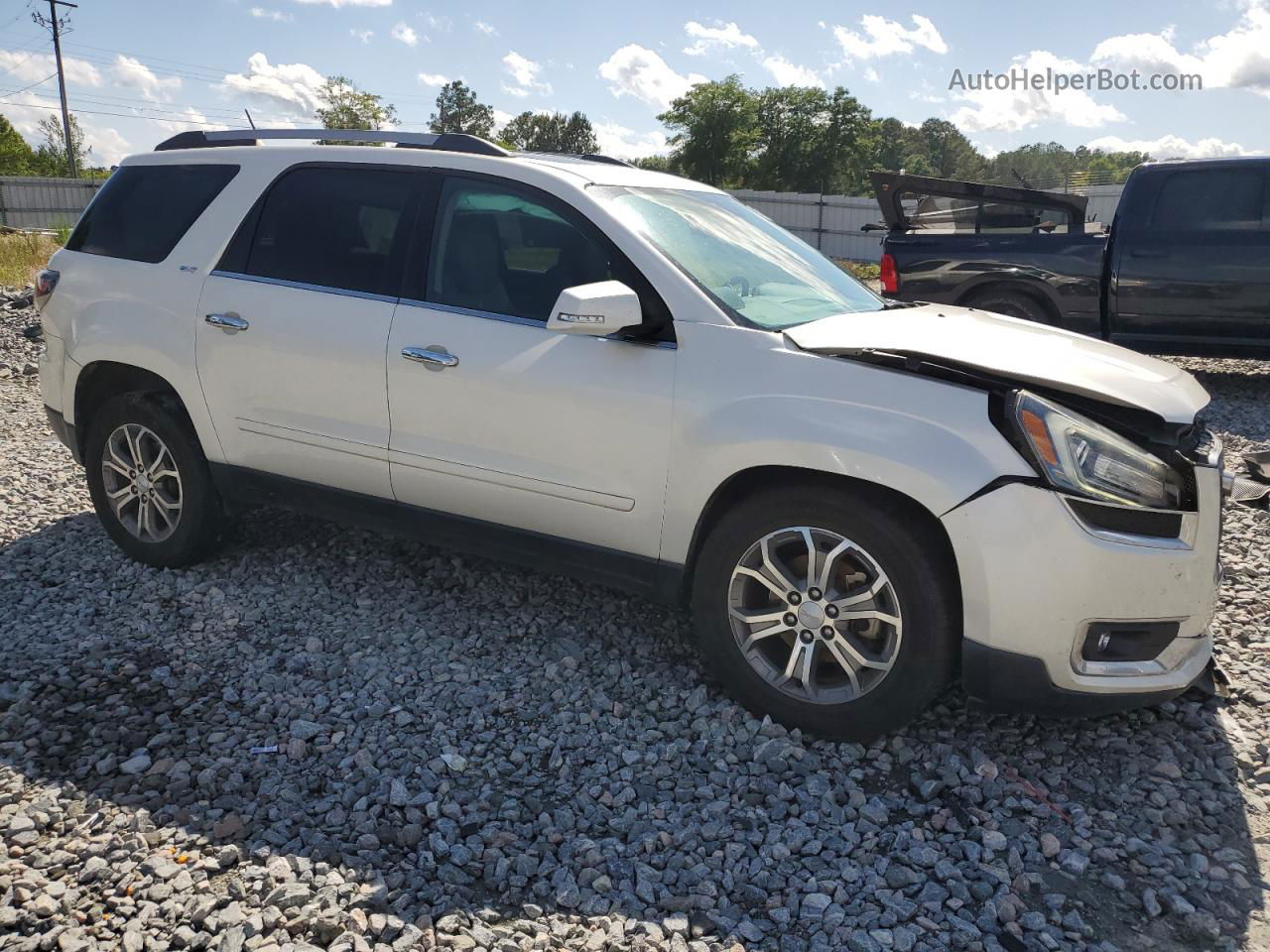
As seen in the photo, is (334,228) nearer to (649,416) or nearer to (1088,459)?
(649,416)

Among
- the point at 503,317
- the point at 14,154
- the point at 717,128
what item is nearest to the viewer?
the point at 503,317

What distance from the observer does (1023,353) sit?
3.34 meters

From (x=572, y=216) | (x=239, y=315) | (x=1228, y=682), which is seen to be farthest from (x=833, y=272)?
(x=239, y=315)

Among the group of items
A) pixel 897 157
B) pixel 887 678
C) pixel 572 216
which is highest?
pixel 897 157

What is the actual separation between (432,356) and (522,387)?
41cm

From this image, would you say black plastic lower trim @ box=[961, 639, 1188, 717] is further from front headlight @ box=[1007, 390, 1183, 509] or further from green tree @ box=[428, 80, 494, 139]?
green tree @ box=[428, 80, 494, 139]

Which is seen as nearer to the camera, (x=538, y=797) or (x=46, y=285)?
(x=538, y=797)

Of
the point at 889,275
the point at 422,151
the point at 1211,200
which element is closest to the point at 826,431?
the point at 422,151

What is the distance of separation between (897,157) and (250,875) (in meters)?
118

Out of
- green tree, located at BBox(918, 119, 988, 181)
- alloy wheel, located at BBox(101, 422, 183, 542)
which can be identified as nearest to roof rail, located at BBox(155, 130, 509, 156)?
alloy wheel, located at BBox(101, 422, 183, 542)

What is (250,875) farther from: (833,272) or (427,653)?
(833,272)

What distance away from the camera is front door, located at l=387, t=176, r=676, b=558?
3.49 m

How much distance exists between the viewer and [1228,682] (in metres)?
3.79

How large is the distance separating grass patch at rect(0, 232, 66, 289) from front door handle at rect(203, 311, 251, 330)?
452 inches
